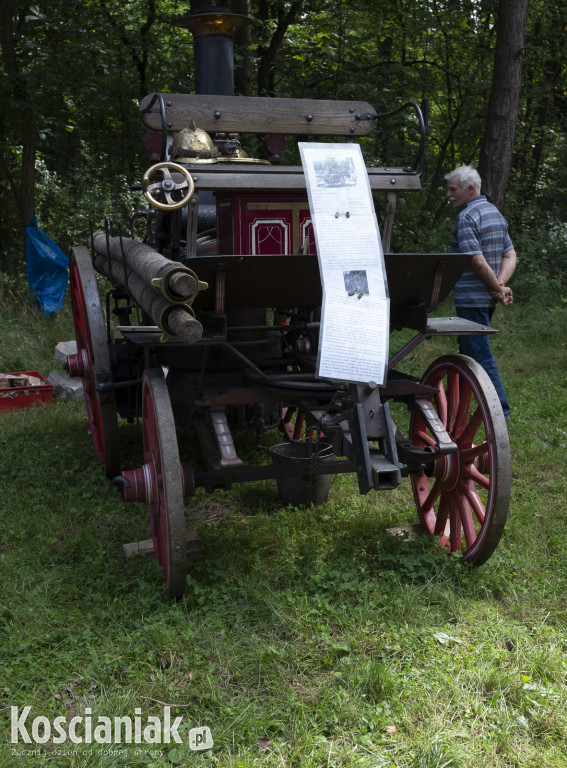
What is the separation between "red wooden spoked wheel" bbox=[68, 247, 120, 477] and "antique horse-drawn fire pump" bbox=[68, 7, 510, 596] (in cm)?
1

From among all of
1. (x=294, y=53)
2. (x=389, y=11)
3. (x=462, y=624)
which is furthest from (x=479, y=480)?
(x=389, y=11)

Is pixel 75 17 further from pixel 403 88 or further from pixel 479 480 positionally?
pixel 479 480

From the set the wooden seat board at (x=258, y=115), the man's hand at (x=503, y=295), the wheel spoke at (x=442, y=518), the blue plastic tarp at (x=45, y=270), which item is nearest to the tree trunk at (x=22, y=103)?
the blue plastic tarp at (x=45, y=270)

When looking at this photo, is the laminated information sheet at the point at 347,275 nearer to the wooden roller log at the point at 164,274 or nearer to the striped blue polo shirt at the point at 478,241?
the wooden roller log at the point at 164,274

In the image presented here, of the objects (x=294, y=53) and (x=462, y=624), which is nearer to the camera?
(x=462, y=624)

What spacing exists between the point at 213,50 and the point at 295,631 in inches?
163

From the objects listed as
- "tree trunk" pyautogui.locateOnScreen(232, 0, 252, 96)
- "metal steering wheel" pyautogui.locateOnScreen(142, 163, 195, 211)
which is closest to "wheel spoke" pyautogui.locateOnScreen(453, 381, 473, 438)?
"metal steering wheel" pyautogui.locateOnScreen(142, 163, 195, 211)

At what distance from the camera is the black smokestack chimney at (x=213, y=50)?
5363 mm

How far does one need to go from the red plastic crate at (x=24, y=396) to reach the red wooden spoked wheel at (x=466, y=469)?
333cm

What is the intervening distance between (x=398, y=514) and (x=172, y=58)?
33.4ft

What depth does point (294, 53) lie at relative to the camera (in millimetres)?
12352

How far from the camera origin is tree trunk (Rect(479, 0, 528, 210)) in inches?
347

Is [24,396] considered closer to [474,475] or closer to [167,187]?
[167,187]

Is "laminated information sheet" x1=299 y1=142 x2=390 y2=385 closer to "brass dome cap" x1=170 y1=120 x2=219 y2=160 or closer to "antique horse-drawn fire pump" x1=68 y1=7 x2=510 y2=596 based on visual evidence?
"antique horse-drawn fire pump" x1=68 y1=7 x2=510 y2=596
